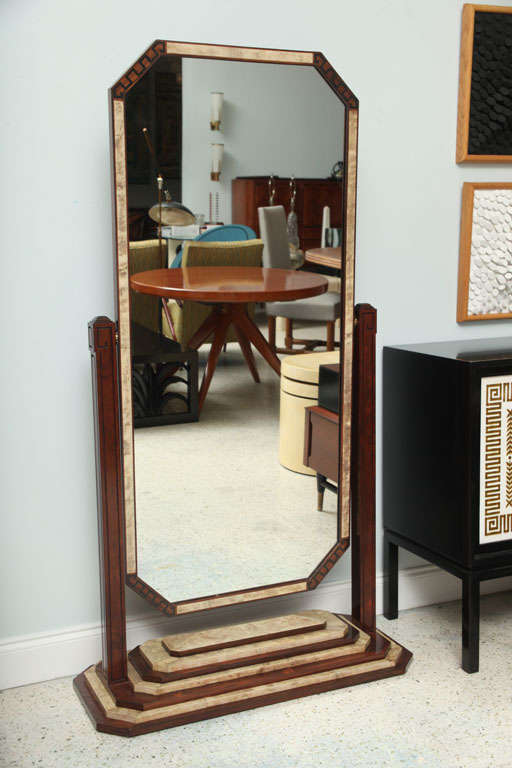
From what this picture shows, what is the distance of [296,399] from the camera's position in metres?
2.23

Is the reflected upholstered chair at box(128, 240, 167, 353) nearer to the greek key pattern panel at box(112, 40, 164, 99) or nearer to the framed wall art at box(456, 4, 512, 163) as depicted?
the greek key pattern panel at box(112, 40, 164, 99)

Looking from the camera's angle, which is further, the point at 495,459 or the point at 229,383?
the point at 495,459

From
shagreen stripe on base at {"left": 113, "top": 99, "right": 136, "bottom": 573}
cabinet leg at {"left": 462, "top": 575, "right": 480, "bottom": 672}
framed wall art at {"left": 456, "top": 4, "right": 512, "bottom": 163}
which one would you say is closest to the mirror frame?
shagreen stripe on base at {"left": 113, "top": 99, "right": 136, "bottom": 573}

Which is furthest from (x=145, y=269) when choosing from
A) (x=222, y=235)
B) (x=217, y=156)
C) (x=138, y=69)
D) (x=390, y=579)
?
(x=390, y=579)

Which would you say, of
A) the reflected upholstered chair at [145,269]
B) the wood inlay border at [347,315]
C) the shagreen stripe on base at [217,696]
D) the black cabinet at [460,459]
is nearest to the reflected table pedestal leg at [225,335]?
the reflected upholstered chair at [145,269]

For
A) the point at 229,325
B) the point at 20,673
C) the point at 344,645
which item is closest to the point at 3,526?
the point at 20,673

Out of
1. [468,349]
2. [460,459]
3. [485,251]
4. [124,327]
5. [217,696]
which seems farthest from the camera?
[485,251]

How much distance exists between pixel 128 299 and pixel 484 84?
1.29 m

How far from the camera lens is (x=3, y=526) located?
85.4 inches

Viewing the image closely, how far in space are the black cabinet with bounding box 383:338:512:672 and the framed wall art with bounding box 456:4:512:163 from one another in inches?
23.9

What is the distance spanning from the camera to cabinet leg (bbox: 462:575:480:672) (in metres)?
2.27

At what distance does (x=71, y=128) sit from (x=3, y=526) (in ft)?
3.33

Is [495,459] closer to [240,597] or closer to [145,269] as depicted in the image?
[240,597]

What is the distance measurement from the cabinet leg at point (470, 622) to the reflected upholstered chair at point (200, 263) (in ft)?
3.03
